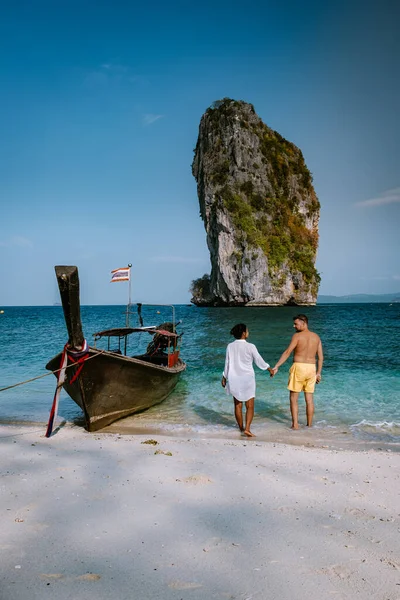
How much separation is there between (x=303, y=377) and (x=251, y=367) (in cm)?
106

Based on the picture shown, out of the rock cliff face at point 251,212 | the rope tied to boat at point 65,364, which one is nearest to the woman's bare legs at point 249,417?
the rope tied to boat at point 65,364

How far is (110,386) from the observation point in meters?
8.05

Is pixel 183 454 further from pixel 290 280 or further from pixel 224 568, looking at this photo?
pixel 290 280

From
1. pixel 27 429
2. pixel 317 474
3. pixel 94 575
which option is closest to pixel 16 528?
pixel 94 575

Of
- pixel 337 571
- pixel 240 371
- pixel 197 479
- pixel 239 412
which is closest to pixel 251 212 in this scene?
pixel 239 412

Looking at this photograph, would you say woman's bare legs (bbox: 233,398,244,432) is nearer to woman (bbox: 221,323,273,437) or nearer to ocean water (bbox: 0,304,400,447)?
woman (bbox: 221,323,273,437)

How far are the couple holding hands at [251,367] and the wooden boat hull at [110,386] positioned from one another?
2101 mm

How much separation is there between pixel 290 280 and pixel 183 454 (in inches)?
2894

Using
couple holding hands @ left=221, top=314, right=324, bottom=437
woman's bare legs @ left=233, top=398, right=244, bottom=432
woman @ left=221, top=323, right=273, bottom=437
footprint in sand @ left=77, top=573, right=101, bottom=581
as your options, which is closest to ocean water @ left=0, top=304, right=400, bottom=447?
woman's bare legs @ left=233, top=398, right=244, bottom=432

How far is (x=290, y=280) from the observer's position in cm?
7731

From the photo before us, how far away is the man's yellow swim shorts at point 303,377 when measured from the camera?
25.1ft

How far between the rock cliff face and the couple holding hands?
218ft

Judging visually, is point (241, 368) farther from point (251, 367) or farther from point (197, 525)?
point (197, 525)

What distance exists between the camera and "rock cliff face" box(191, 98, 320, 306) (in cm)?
7488
